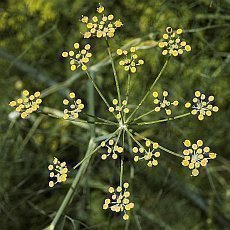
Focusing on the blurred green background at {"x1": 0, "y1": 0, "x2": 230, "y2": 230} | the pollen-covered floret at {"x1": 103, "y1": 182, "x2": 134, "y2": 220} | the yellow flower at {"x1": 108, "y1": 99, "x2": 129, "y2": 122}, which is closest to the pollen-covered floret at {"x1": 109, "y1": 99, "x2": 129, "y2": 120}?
the yellow flower at {"x1": 108, "y1": 99, "x2": 129, "y2": 122}

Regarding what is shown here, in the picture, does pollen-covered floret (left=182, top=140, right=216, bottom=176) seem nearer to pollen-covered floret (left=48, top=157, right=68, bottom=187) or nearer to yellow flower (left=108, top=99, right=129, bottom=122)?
yellow flower (left=108, top=99, right=129, bottom=122)

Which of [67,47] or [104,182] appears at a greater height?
[67,47]

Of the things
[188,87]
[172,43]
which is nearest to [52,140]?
[188,87]

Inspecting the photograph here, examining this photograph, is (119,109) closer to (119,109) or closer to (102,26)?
(119,109)

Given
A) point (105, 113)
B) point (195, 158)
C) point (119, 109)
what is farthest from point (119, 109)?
point (105, 113)

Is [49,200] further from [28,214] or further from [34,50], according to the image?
[34,50]

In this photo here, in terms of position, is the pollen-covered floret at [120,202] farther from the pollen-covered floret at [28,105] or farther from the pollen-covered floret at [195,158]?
the pollen-covered floret at [28,105]

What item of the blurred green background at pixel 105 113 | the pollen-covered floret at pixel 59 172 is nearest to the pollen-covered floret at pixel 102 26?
the pollen-covered floret at pixel 59 172

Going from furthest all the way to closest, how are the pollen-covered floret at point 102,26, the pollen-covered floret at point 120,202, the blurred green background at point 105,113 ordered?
the blurred green background at point 105,113 → the pollen-covered floret at point 102,26 → the pollen-covered floret at point 120,202
